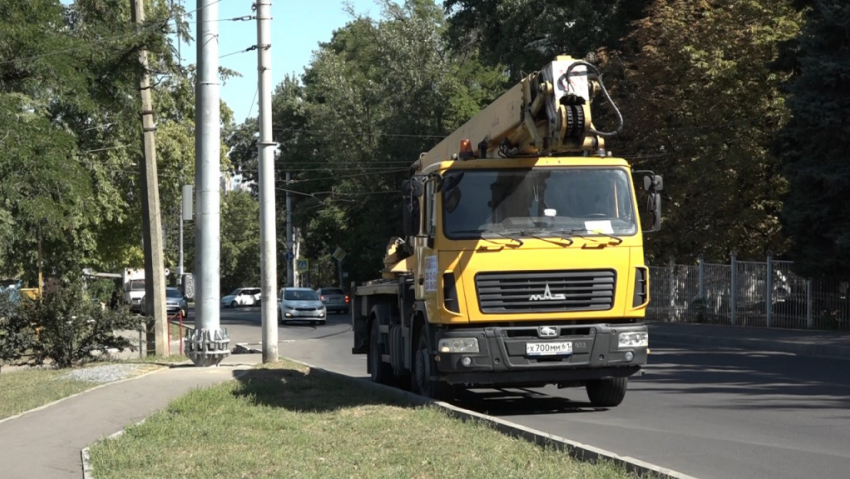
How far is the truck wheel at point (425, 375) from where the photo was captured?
1312 cm

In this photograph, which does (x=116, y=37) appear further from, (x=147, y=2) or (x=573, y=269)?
(x=147, y=2)

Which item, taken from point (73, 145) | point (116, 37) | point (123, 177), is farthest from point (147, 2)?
point (73, 145)

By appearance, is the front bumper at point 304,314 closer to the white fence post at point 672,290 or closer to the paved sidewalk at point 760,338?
the white fence post at point 672,290

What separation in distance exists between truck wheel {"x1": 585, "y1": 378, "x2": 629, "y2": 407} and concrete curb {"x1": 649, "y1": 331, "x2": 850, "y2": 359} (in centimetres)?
922

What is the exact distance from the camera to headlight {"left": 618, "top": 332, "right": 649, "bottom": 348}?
12.4 metres

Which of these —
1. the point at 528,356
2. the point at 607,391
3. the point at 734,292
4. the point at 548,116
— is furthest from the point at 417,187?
the point at 734,292

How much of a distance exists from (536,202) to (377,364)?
5089 mm

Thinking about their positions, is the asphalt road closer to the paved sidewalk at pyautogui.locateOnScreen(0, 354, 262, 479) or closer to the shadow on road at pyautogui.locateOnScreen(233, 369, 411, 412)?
the shadow on road at pyautogui.locateOnScreen(233, 369, 411, 412)

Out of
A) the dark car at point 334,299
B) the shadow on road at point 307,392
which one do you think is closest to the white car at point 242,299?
the dark car at point 334,299

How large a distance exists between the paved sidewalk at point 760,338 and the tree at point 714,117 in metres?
3.73

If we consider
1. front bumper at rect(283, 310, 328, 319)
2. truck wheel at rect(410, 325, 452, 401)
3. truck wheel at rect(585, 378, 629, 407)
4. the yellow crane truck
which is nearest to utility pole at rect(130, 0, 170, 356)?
truck wheel at rect(410, 325, 452, 401)

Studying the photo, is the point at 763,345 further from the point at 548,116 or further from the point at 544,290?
the point at 548,116

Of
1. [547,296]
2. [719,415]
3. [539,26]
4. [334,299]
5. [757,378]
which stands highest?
[539,26]

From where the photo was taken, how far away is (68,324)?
23062 millimetres
